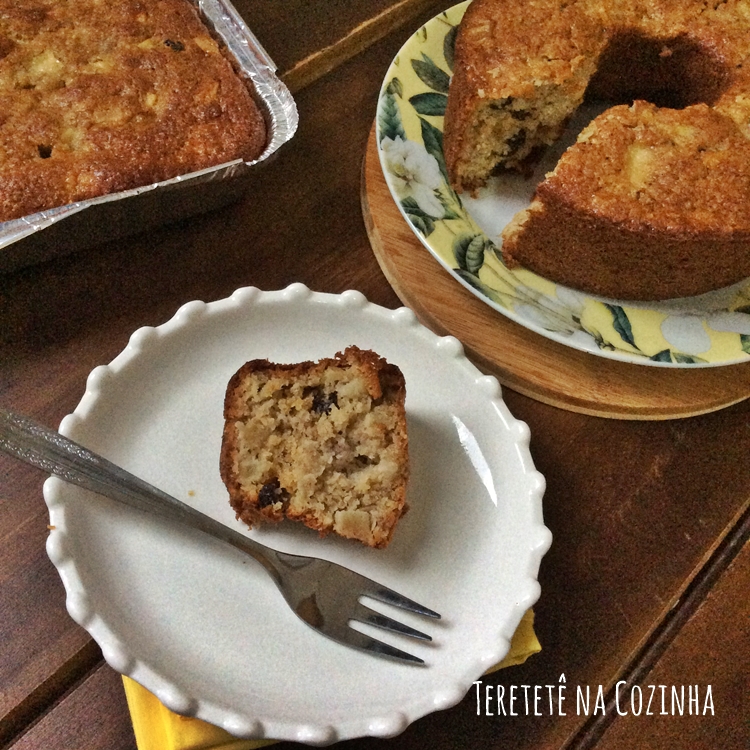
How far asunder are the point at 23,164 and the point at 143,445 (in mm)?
623

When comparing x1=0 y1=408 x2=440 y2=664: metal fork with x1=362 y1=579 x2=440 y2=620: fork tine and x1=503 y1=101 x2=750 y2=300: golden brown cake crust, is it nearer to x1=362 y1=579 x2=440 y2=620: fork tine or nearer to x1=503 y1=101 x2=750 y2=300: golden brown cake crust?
x1=362 y1=579 x2=440 y2=620: fork tine

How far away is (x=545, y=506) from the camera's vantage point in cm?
124

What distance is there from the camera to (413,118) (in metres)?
1.57

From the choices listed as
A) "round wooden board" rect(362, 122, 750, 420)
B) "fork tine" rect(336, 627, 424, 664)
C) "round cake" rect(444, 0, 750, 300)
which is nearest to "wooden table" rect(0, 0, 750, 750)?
"round wooden board" rect(362, 122, 750, 420)

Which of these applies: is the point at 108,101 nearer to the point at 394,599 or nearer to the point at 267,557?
the point at 267,557

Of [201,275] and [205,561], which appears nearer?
[205,561]

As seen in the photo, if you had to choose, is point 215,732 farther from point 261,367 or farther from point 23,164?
point 23,164

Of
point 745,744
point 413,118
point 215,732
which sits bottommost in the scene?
point 745,744

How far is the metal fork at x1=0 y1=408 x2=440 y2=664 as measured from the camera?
1.01 meters

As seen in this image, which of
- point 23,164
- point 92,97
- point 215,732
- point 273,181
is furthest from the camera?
point 273,181

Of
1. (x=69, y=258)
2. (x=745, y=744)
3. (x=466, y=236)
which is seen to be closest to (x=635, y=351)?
(x=466, y=236)

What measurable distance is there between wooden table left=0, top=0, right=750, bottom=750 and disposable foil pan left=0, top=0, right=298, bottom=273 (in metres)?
0.04

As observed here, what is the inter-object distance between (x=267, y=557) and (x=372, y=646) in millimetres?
211

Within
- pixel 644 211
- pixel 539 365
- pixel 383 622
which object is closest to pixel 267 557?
pixel 383 622
